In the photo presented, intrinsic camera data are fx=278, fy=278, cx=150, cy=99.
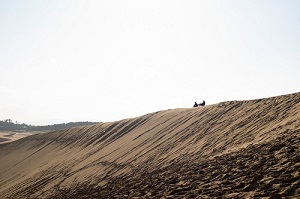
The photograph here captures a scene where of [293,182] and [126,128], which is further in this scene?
[126,128]

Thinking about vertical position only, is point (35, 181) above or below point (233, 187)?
below

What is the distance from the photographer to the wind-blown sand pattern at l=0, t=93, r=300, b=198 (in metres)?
5.74

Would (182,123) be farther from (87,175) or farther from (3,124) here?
(3,124)

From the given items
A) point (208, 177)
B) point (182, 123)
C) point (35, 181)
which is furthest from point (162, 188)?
point (35, 181)

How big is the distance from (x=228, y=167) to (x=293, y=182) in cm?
215

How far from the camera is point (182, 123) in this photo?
16.2 metres

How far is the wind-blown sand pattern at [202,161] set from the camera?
226 inches

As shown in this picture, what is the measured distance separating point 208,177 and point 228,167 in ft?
1.92

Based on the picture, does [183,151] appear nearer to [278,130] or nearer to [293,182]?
[278,130]

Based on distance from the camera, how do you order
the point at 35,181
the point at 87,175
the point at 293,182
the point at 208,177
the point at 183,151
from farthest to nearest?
1. the point at 35,181
2. the point at 87,175
3. the point at 183,151
4. the point at 208,177
5. the point at 293,182

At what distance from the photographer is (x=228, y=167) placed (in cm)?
693

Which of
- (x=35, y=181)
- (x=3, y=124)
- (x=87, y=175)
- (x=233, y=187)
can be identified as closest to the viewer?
(x=233, y=187)

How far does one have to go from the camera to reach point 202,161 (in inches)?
339

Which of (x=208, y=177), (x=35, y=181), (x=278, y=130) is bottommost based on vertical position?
(x=35, y=181)
